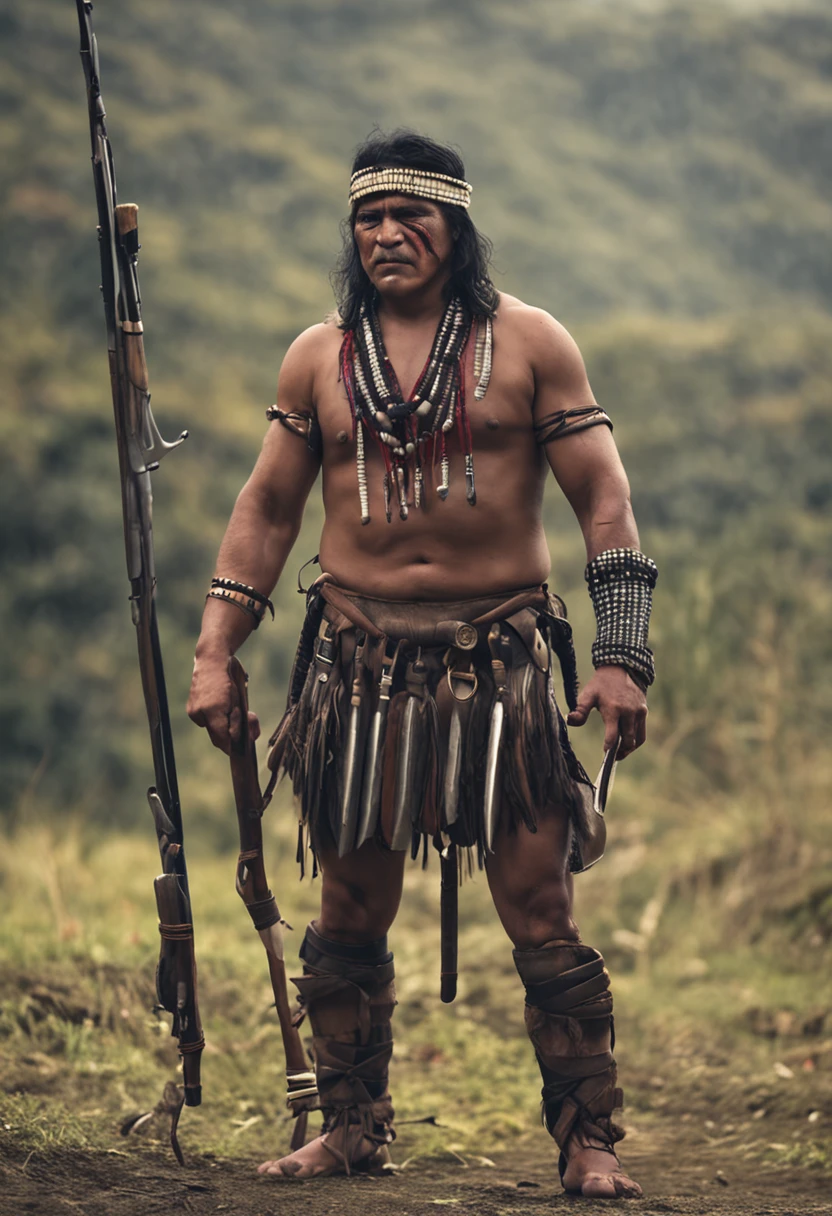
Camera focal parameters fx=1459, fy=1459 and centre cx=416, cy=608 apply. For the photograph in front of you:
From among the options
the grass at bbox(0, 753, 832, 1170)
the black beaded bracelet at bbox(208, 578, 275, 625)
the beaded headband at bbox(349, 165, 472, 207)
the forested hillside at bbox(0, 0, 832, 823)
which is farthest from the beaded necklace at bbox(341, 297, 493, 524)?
the forested hillside at bbox(0, 0, 832, 823)

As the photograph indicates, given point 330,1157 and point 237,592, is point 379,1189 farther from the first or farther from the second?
point 237,592

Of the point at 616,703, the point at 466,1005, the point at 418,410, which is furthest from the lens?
the point at 466,1005

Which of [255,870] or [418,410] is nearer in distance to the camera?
[418,410]

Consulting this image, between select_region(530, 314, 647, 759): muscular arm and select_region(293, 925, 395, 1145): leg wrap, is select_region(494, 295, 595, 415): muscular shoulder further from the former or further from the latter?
select_region(293, 925, 395, 1145): leg wrap

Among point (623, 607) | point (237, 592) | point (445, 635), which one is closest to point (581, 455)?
point (623, 607)

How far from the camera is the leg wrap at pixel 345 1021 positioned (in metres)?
3.65

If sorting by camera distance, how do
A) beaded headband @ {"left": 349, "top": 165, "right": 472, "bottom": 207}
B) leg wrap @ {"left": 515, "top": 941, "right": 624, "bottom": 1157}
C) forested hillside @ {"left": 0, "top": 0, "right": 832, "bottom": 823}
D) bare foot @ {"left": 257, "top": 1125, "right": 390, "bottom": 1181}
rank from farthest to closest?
forested hillside @ {"left": 0, "top": 0, "right": 832, "bottom": 823}
bare foot @ {"left": 257, "top": 1125, "right": 390, "bottom": 1181}
beaded headband @ {"left": 349, "top": 165, "right": 472, "bottom": 207}
leg wrap @ {"left": 515, "top": 941, "right": 624, "bottom": 1157}

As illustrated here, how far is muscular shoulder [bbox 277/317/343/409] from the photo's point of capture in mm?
3659

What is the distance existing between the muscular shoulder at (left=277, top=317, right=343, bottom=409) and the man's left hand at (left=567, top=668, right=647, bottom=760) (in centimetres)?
102

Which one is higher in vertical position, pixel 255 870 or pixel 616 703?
pixel 616 703

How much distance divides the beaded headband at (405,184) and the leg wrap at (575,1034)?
5.93 feet

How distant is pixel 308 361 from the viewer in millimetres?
3672

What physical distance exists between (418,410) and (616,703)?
823mm

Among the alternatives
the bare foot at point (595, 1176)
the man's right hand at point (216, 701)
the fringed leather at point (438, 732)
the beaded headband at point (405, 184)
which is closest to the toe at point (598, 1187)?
the bare foot at point (595, 1176)
